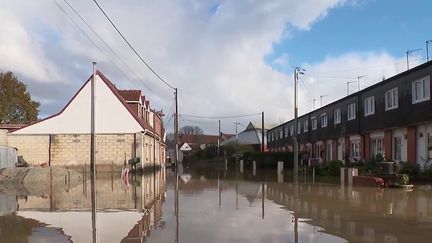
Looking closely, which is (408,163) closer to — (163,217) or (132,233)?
(163,217)

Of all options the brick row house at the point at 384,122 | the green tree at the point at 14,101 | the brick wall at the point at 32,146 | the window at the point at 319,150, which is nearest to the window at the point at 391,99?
the brick row house at the point at 384,122

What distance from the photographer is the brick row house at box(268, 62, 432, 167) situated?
28688 millimetres

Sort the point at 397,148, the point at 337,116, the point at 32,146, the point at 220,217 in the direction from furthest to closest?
the point at 337,116, the point at 32,146, the point at 397,148, the point at 220,217

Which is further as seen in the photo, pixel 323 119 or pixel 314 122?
pixel 314 122

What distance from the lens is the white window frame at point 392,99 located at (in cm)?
3221

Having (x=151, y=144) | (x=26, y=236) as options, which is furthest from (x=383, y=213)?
(x=151, y=144)

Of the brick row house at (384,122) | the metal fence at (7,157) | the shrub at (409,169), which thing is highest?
the brick row house at (384,122)

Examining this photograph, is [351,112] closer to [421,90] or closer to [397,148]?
[397,148]

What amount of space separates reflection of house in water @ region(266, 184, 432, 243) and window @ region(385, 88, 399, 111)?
36.1ft

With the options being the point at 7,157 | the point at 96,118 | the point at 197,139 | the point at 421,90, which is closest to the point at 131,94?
the point at 96,118

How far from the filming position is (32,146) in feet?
131

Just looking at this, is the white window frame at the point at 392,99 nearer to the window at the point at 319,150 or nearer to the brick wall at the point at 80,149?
the brick wall at the point at 80,149

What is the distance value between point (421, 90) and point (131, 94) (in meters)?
26.0

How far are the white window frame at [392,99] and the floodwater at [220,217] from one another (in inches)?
452
